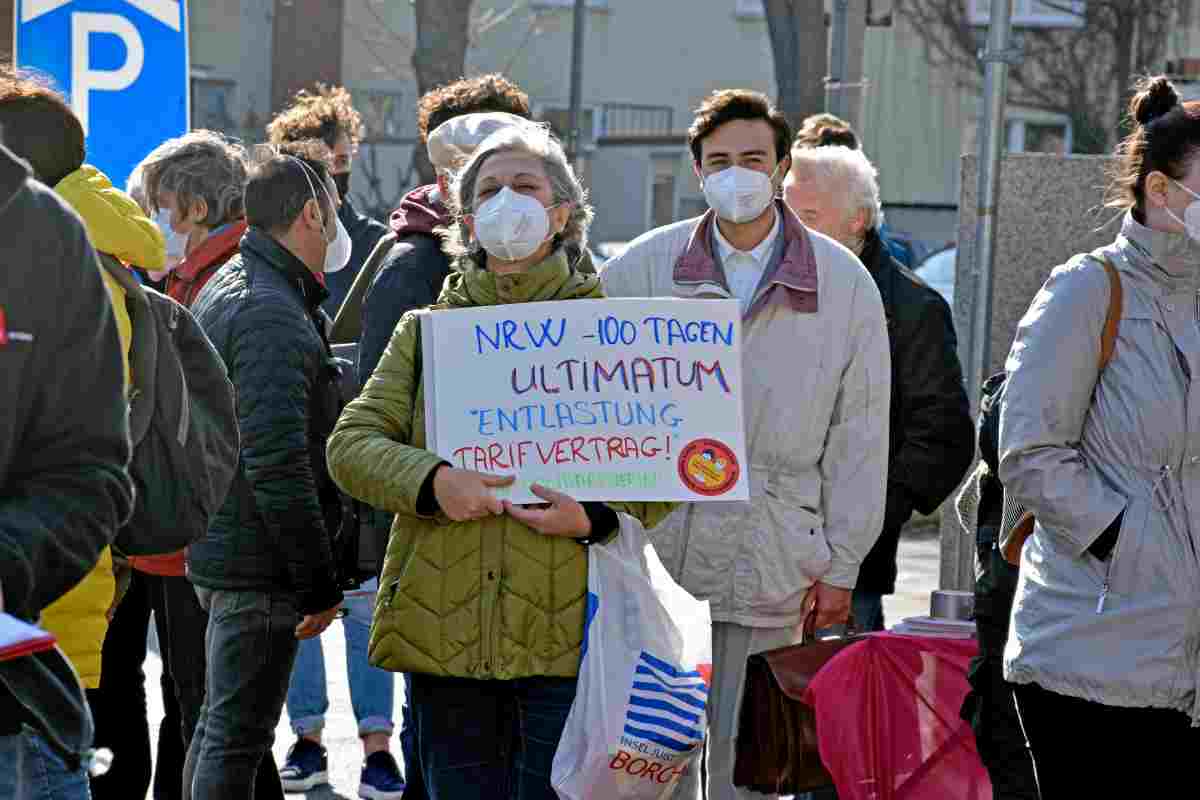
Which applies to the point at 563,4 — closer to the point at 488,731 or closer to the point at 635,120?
the point at 635,120

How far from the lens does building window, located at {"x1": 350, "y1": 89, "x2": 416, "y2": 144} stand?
1549 inches

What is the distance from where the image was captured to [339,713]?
25.8 feet

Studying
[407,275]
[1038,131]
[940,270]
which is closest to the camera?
[407,275]

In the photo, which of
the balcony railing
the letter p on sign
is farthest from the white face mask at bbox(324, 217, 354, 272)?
the balcony railing

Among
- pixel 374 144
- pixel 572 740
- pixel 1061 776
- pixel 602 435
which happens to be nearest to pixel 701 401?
pixel 602 435

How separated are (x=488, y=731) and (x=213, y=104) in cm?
3399

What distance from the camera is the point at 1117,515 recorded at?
12.7ft

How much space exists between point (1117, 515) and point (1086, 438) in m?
0.19

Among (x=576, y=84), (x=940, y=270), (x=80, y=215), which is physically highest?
(x=576, y=84)

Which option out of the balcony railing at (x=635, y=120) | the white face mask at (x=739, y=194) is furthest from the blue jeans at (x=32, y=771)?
the balcony railing at (x=635, y=120)

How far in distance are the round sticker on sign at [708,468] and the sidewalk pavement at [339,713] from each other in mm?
2798

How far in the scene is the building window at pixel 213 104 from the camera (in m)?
36.4

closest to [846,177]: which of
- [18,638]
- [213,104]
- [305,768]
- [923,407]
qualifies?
[923,407]

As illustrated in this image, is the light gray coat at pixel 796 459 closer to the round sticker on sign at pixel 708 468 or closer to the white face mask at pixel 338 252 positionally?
the round sticker on sign at pixel 708 468
